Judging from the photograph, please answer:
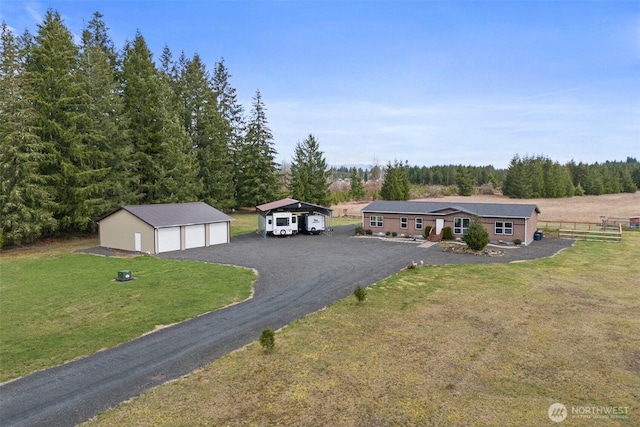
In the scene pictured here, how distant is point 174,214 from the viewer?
31.0 m

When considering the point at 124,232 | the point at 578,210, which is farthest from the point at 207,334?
the point at 578,210

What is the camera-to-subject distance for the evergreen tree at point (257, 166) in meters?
53.0

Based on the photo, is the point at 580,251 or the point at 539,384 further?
the point at 580,251

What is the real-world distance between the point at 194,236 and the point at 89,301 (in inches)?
590

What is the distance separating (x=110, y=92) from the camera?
119ft

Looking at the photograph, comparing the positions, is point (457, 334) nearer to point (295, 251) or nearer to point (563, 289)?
point (563, 289)

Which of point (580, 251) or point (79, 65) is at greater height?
point (79, 65)

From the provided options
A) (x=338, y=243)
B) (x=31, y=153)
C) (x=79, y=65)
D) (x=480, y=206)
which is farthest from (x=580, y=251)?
(x=79, y=65)

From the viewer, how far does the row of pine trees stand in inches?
1129

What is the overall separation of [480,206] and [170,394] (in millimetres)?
31226

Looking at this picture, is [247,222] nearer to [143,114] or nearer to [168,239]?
[143,114]

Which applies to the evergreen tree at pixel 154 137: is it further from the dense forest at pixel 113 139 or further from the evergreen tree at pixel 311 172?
the evergreen tree at pixel 311 172

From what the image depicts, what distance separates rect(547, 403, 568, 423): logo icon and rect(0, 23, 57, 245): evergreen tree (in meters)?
31.8

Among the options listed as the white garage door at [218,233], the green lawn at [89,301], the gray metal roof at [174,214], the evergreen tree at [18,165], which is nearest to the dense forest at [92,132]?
the evergreen tree at [18,165]
